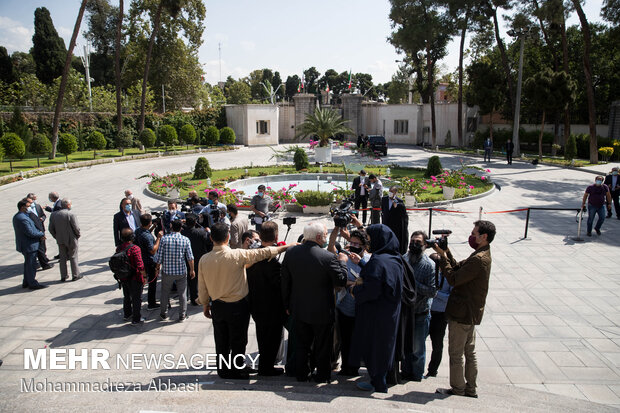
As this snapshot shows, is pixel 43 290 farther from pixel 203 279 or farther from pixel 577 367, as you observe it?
pixel 577 367

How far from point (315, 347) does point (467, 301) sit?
1.51m

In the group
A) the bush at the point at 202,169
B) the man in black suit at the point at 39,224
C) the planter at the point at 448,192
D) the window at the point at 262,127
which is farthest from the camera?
the window at the point at 262,127

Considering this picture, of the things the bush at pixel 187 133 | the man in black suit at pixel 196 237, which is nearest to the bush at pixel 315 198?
the man in black suit at pixel 196 237

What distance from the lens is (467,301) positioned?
4.05 m

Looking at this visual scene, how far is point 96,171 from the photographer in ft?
72.6

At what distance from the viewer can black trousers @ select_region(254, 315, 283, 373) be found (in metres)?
4.35

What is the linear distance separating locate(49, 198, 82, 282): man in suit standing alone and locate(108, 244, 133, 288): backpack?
2.18 metres

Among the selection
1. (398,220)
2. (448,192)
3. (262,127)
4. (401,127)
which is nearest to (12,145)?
(448,192)

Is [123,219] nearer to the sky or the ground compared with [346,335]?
nearer to the sky

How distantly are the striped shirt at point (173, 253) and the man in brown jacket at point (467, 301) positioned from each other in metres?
3.49

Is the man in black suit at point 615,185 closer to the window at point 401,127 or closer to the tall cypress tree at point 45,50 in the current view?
the window at point 401,127

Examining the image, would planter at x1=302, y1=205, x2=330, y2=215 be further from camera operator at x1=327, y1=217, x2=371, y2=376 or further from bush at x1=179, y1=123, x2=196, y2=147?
bush at x1=179, y1=123, x2=196, y2=147

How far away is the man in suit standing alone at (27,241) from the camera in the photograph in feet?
24.2

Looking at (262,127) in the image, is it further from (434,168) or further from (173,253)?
(173,253)
